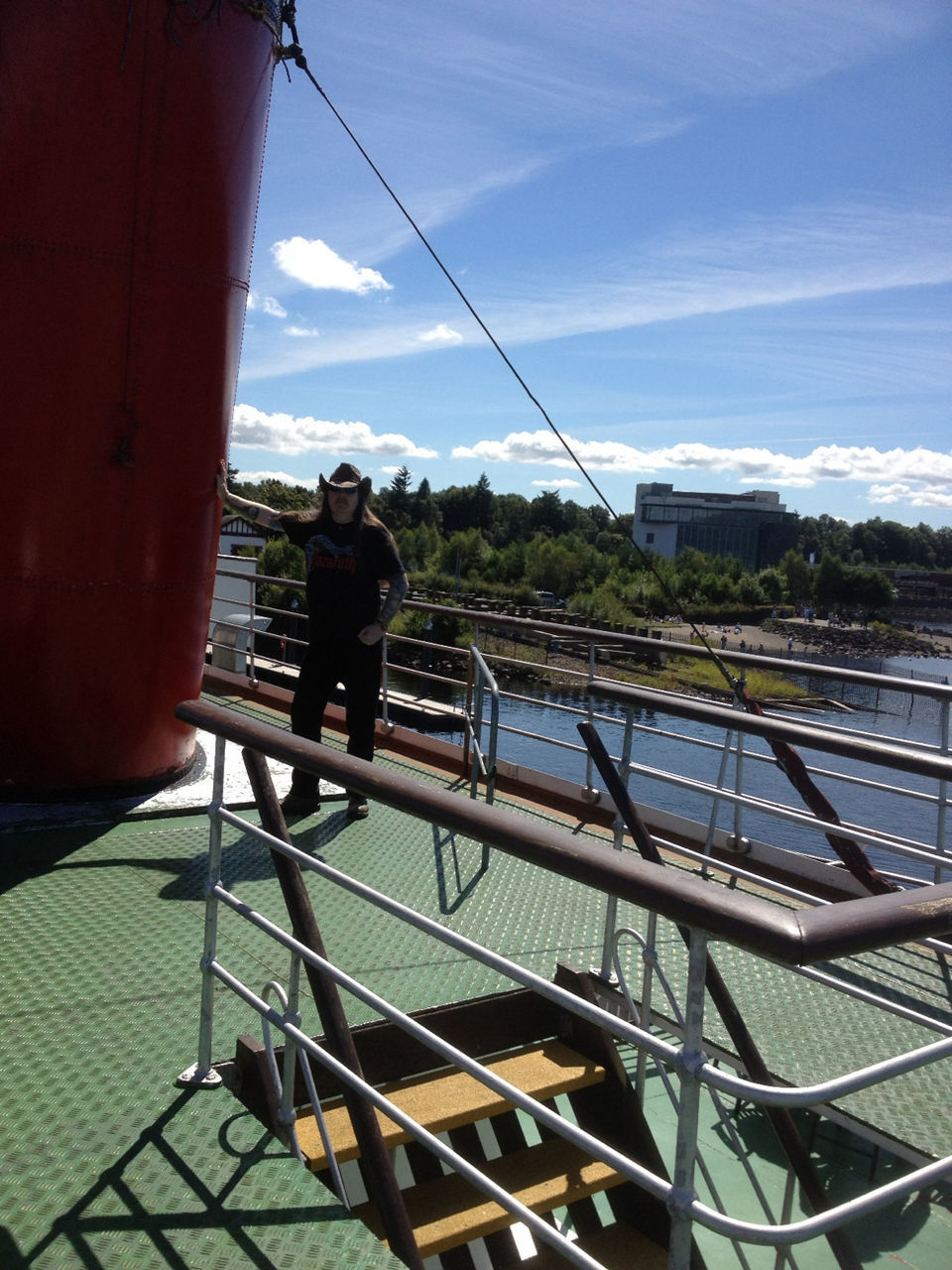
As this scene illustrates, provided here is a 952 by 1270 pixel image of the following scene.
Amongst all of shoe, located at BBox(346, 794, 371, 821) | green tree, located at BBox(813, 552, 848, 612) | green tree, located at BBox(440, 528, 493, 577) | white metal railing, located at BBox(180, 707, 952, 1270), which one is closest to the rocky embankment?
green tree, located at BBox(813, 552, 848, 612)

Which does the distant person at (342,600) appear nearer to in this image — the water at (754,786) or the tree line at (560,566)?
the water at (754,786)

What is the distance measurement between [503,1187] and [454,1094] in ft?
0.94

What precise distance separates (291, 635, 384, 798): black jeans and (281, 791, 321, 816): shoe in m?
0.02

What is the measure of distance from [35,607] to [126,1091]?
289 centimetres

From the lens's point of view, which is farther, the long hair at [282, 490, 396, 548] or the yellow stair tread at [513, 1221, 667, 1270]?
the long hair at [282, 490, 396, 548]

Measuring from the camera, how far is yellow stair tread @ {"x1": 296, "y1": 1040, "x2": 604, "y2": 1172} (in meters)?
2.82

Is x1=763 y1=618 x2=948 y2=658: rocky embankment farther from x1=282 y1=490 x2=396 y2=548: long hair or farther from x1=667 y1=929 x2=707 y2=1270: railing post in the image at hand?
x1=667 y1=929 x2=707 y2=1270: railing post

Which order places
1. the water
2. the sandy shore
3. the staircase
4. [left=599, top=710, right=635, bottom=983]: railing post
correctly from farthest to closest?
the sandy shore, the water, [left=599, top=710, right=635, bottom=983]: railing post, the staircase

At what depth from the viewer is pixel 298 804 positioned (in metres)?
5.63

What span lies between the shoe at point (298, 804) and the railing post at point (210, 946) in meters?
2.75

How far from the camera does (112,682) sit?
5.30 metres

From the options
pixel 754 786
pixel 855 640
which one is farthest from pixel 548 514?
pixel 754 786

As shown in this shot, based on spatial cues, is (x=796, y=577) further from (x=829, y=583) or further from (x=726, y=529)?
(x=726, y=529)

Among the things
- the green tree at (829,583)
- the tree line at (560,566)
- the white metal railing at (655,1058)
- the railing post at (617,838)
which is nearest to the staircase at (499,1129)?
the railing post at (617,838)
